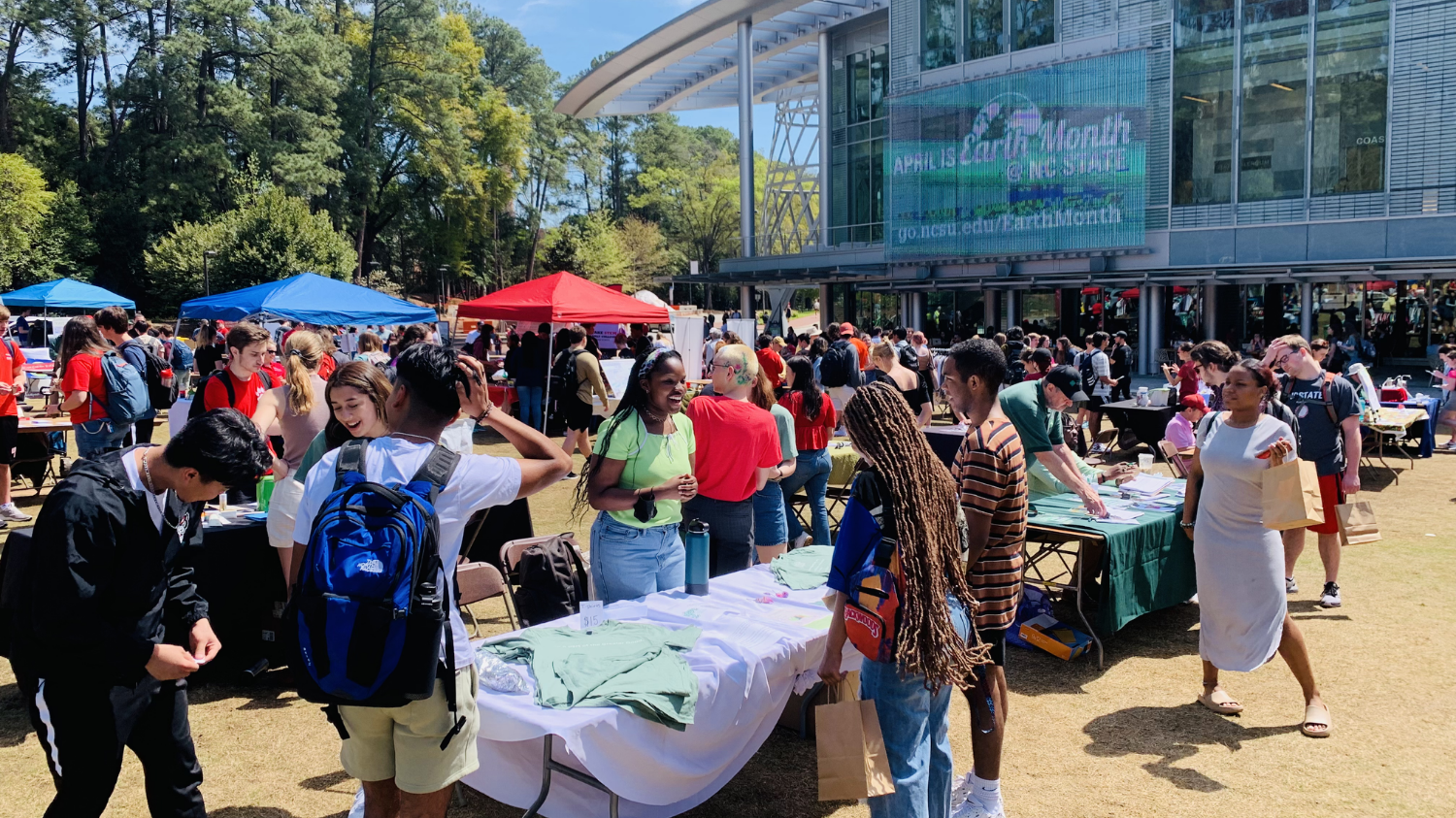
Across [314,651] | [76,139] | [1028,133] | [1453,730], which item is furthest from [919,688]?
[76,139]

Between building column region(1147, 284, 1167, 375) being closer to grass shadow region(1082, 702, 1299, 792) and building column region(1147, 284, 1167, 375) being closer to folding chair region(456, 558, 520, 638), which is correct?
grass shadow region(1082, 702, 1299, 792)

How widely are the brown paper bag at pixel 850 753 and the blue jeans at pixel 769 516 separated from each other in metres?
2.84

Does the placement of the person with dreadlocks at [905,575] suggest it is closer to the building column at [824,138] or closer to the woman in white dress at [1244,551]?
the woman in white dress at [1244,551]

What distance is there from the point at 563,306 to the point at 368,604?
33.9 ft

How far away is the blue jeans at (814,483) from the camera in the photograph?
654 centimetres

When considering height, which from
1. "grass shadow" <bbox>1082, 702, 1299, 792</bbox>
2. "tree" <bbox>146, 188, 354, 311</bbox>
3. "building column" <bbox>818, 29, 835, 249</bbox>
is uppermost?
"building column" <bbox>818, 29, 835, 249</bbox>

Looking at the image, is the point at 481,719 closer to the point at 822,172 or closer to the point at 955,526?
the point at 955,526

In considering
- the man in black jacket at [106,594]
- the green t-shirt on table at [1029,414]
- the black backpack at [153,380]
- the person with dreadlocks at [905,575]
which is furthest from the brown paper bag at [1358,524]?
the black backpack at [153,380]

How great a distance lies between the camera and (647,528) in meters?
4.09

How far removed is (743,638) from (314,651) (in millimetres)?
1651

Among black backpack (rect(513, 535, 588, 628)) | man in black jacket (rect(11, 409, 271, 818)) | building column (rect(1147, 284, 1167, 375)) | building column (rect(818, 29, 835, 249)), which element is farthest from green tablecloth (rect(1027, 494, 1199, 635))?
building column (rect(818, 29, 835, 249))

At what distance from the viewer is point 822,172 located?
3469cm

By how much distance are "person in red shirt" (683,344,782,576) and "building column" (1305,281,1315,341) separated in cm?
2219

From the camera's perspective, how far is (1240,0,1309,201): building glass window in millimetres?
22156
